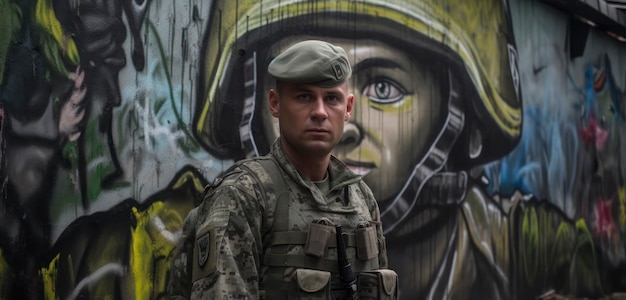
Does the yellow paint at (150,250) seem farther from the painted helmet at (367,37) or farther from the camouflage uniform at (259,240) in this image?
the camouflage uniform at (259,240)

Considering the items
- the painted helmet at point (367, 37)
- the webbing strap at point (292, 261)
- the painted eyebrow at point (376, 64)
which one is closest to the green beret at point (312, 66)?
the webbing strap at point (292, 261)

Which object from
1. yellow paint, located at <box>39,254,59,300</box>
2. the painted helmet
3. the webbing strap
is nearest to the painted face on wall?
the painted helmet

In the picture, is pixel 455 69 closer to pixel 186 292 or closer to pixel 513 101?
pixel 513 101

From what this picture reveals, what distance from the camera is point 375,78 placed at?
5914mm

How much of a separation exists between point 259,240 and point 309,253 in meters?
0.17

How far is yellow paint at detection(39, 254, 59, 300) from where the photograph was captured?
3895mm

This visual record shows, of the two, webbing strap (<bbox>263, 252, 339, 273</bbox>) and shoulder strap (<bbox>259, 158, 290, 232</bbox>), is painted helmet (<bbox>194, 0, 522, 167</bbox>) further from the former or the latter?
webbing strap (<bbox>263, 252, 339, 273</bbox>)

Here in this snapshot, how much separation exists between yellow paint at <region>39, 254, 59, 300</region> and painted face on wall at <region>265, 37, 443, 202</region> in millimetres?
2038

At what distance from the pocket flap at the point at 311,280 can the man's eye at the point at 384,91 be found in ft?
9.85

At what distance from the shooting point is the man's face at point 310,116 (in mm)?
3078

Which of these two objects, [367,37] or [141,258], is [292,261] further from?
[367,37]

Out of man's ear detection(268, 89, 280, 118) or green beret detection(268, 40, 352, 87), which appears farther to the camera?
man's ear detection(268, 89, 280, 118)

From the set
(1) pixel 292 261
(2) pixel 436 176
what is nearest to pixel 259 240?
(1) pixel 292 261

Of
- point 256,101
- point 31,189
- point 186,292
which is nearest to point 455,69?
point 256,101
